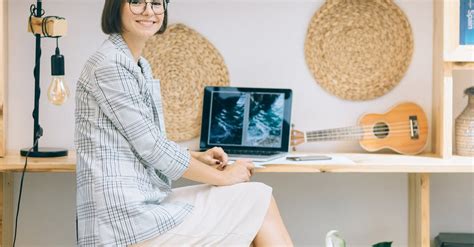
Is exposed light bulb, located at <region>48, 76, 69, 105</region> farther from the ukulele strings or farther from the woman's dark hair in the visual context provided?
the ukulele strings

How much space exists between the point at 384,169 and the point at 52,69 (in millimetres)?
1140

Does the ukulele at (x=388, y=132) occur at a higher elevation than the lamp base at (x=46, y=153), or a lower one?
higher

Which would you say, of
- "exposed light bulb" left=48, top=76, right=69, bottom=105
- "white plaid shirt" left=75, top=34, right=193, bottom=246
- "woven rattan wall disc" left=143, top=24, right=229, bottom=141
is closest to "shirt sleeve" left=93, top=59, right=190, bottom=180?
"white plaid shirt" left=75, top=34, right=193, bottom=246

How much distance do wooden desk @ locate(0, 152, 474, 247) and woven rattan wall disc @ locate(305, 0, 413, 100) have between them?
28 centimetres

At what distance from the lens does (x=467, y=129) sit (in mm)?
2400

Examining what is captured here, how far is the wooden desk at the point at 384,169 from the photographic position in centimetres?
A: 216

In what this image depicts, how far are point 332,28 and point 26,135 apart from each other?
3.93 ft

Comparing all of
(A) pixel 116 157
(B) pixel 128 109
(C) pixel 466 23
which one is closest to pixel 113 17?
(B) pixel 128 109

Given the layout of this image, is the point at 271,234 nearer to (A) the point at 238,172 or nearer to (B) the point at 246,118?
(A) the point at 238,172

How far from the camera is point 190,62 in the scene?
2512 millimetres

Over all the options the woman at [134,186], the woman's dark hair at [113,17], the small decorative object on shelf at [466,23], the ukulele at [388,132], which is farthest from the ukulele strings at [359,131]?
the woman's dark hair at [113,17]

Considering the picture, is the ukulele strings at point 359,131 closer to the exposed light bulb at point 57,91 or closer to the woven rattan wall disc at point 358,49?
the woven rattan wall disc at point 358,49

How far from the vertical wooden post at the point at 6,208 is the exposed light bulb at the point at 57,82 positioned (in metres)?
0.35

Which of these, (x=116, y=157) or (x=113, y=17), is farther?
(x=113, y=17)
